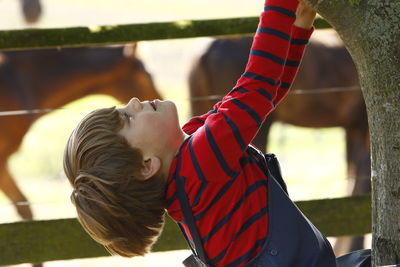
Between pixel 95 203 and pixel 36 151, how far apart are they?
6.96 m

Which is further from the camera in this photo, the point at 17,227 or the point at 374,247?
the point at 17,227

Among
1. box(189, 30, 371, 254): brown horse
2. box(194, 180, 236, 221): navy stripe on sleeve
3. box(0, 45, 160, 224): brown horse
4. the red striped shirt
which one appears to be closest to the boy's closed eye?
the red striped shirt

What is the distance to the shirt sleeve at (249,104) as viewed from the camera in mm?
1417

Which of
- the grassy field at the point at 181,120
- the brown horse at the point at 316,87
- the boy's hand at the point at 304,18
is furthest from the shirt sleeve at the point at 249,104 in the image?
the brown horse at the point at 316,87

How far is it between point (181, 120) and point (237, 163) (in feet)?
15.8

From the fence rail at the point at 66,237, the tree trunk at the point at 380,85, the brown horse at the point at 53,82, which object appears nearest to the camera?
the tree trunk at the point at 380,85

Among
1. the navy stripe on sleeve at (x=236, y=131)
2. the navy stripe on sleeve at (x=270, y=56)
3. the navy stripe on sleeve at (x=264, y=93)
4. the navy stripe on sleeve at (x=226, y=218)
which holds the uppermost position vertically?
the navy stripe on sleeve at (x=270, y=56)

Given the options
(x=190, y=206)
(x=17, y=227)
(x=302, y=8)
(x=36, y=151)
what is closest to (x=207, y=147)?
(x=190, y=206)

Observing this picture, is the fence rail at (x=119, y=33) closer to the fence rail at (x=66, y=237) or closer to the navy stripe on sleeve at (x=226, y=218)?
the fence rail at (x=66, y=237)

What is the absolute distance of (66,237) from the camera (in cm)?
217

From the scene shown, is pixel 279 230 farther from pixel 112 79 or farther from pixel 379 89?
pixel 112 79

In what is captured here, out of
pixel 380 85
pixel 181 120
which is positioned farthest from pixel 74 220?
pixel 181 120

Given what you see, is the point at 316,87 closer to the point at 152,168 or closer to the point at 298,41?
the point at 298,41

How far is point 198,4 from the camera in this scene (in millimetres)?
12781
